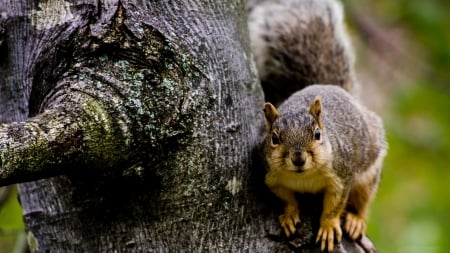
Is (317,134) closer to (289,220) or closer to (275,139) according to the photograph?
(275,139)

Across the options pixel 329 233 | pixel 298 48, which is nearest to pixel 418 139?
pixel 298 48

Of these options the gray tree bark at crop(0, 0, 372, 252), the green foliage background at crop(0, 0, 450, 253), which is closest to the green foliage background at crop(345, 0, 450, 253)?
the green foliage background at crop(0, 0, 450, 253)

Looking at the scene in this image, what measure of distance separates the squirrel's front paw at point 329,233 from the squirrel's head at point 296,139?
14 centimetres

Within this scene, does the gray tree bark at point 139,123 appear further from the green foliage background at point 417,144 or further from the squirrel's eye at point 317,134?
the green foliage background at point 417,144

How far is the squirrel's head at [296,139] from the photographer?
182 cm

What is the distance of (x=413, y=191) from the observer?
3.13 metres

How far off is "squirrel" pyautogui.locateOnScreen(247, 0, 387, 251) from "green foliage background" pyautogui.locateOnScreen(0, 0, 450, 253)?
29 cm

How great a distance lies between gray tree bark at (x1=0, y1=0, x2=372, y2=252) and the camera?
1.52 m

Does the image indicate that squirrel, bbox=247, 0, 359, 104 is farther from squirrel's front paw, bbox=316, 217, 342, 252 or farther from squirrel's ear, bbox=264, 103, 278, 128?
squirrel's front paw, bbox=316, 217, 342, 252

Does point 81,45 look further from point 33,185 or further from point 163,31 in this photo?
point 33,185

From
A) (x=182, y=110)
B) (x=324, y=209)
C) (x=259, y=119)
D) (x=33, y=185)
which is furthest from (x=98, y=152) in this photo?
(x=324, y=209)

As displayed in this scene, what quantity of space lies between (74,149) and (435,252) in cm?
138

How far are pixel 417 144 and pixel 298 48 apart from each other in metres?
0.74

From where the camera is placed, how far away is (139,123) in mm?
1535
